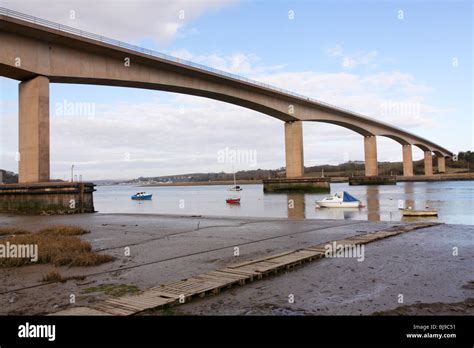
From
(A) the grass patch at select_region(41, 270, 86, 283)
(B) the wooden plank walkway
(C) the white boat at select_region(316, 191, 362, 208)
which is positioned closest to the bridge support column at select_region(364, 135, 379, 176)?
(C) the white boat at select_region(316, 191, 362, 208)

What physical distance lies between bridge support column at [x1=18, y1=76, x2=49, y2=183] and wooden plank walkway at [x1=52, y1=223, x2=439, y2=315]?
27.0m

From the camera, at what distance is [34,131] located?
3186 centimetres

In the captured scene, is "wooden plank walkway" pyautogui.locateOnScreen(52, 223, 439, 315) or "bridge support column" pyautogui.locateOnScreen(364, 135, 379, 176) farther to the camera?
"bridge support column" pyautogui.locateOnScreen(364, 135, 379, 176)

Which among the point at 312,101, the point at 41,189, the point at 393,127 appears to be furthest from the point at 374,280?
the point at 393,127

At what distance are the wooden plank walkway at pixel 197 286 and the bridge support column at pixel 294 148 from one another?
61.5m

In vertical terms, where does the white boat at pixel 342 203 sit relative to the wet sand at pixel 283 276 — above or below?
above

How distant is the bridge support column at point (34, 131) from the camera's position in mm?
31875

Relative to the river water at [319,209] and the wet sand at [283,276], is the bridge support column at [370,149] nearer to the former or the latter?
the river water at [319,209]

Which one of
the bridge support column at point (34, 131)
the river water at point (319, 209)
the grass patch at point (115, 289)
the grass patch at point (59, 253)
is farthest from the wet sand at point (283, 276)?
the bridge support column at point (34, 131)

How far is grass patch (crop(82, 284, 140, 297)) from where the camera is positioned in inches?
300

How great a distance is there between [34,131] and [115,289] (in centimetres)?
2799

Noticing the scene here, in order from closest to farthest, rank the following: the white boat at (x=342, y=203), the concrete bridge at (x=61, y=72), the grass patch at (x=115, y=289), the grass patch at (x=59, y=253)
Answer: the grass patch at (x=115, y=289) < the grass patch at (x=59, y=253) < the concrete bridge at (x=61, y=72) < the white boat at (x=342, y=203)

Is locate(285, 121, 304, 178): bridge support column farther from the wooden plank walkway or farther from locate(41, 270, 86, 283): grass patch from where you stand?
locate(41, 270, 86, 283): grass patch
